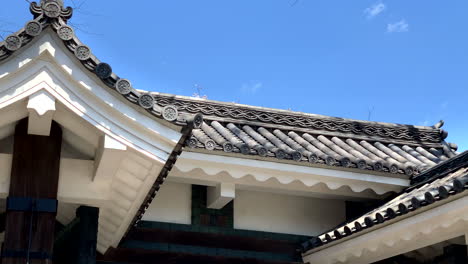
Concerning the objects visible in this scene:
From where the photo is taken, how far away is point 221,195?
23.9 feet

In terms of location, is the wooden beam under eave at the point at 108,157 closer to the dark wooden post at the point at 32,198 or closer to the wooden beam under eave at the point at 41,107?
the dark wooden post at the point at 32,198

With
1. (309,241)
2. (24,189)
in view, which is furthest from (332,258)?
(24,189)

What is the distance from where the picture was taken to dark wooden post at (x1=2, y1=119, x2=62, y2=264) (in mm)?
5320

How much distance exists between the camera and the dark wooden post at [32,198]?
209 inches

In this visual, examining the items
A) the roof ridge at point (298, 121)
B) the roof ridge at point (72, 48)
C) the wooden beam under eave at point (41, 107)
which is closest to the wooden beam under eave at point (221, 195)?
the roof ridge at point (298, 121)

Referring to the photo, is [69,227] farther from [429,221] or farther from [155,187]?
[429,221]

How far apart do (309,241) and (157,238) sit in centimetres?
159

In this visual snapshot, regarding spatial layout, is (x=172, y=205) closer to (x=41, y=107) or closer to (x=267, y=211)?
(x=267, y=211)

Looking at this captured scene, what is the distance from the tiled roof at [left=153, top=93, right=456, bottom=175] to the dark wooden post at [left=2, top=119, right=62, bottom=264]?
188 cm

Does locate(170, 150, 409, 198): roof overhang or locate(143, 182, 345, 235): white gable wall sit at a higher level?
locate(170, 150, 409, 198): roof overhang

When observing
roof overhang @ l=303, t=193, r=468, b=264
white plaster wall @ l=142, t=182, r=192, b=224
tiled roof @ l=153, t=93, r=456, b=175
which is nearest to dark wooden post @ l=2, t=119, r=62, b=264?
tiled roof @ l=153, t=93, r=456, b=175

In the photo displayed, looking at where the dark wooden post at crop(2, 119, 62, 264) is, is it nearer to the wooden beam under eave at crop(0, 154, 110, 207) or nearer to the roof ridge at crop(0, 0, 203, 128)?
the wooden beam under eave at crop(0, 154, 110, 207)

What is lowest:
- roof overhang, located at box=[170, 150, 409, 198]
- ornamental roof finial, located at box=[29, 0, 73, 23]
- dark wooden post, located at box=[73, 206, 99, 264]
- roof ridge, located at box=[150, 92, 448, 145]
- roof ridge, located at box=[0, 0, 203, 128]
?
dark wooden post, located at box=[73, 206, 99, 264]

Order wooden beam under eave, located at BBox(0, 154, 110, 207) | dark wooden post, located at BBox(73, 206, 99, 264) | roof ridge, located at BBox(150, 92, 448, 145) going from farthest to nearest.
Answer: roof ridge, located at BBox(150, 92, 448, 145)
dark wooden post, located at BBox(73, 206, 99, 264)
wooden beam under eave, located at BBox(0, 154, 110, 207)
